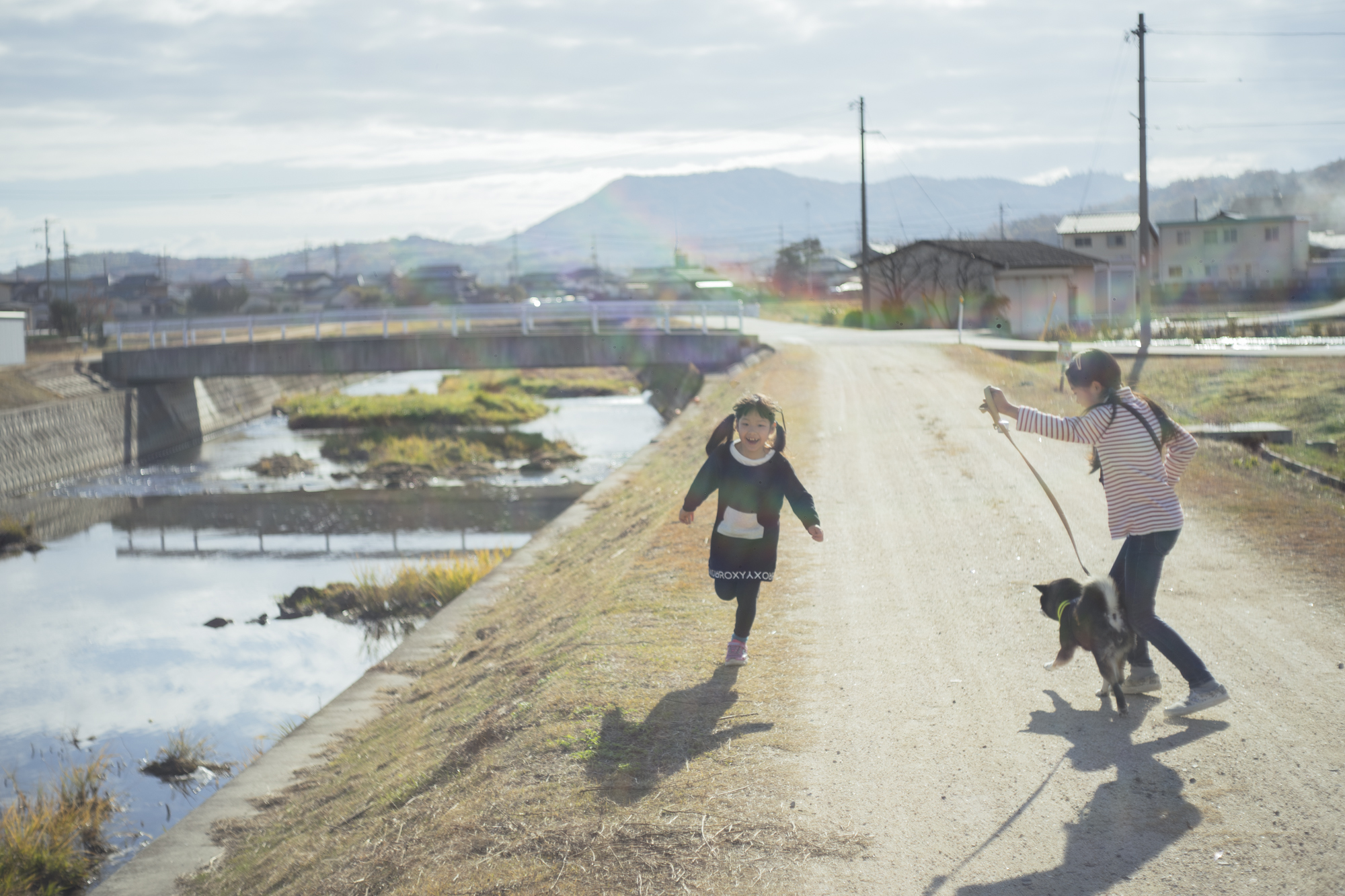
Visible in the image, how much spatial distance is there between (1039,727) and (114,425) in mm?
35195

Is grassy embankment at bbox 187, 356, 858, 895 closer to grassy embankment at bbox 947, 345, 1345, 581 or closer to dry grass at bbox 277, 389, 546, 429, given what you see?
grassy embankment at bbox 947, 345, 1345, 581

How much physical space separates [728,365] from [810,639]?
Result: 76.9 feet

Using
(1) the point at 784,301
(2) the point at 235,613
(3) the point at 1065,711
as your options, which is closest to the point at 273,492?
(2) the point at 235,613

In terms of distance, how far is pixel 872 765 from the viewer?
4.93m

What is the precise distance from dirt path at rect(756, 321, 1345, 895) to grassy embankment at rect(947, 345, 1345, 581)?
53cm

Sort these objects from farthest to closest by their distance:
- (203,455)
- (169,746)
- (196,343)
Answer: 1. (196,343)
2. (203,455)
3. (169,746)

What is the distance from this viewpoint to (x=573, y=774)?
16.8 feet

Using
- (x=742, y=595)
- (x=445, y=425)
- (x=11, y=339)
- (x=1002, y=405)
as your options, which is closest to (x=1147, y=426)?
(x=1002, y=405)

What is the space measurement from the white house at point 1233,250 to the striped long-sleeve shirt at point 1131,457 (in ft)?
234

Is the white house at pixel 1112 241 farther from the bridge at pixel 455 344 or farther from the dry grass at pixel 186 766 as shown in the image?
the dry grass at pixel 186 766

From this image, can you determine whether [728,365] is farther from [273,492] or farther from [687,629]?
[687,629]

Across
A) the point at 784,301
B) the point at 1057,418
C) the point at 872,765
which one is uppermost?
the point at 784,301

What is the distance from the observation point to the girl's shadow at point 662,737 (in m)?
4.98

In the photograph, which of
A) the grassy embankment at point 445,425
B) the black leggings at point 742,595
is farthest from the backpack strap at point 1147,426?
the grassy embankment at point 445,425
